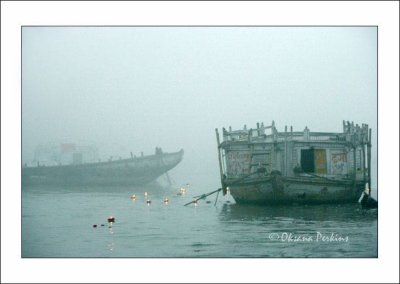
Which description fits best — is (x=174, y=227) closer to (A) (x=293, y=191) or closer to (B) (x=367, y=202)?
(A) (x=293, y=191)

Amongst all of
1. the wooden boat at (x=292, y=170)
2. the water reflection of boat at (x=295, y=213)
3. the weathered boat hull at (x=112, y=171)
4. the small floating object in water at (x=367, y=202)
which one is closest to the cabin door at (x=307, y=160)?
the wooden boat at (x=292, y=170)

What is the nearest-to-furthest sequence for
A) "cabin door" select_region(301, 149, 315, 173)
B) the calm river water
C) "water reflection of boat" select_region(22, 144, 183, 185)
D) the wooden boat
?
the calm river water → "water reflection of boat" select_region(22, 144, 183, 185) → the wooden boat → "cabin door" select_region(301, 149, 315, 173)

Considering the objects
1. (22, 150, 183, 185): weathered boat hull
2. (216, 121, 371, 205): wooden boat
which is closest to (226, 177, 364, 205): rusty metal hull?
(216, 121, 371, 205): wooden boat

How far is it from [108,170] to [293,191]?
4039 millimetres

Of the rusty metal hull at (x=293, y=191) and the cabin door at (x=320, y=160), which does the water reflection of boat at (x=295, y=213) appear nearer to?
the rusty metal hull at (x=293, y=191)

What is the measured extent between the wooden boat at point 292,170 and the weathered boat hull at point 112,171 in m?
1.41

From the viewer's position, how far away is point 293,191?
12453 millimetres

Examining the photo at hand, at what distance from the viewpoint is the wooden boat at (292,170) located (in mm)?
12203

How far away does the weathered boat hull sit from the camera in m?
11.2

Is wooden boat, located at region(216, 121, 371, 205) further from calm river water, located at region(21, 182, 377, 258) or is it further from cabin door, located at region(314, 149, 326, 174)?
calm river water, located at region(21, 182, 377, 258)

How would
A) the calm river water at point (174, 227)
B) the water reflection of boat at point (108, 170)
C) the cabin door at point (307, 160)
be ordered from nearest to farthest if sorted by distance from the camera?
the calm river water at point (174, 227) → the water reflection of boat at point (108, 170) → the cabin door at point (307, 160)

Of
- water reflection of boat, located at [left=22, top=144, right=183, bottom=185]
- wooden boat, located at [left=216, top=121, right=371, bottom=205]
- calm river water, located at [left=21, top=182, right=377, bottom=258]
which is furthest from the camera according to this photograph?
wooden boat, located at [left=216, top=121, right=371, bottom=205]

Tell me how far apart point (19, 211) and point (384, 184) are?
20.5 feet

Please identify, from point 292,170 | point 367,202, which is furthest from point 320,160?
point 367,202
